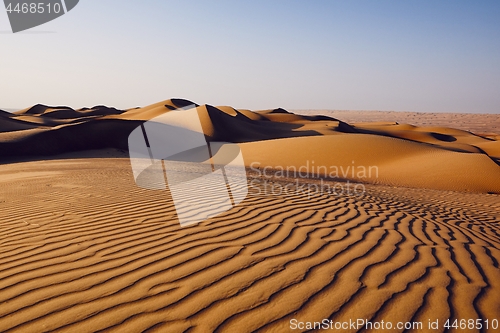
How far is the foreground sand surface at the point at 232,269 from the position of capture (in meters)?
2.27

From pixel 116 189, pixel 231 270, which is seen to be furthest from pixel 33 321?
pixel 116 189

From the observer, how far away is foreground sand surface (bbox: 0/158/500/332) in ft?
7.44

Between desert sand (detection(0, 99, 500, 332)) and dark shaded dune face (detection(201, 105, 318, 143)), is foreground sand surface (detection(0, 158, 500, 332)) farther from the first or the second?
dark shaded dune face (detection(201, 105, 318, 143))

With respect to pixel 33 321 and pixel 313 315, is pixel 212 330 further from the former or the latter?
pixel 33 321

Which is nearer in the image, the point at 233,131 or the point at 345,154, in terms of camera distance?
the point at 345,154

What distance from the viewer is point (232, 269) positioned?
285 centimetres

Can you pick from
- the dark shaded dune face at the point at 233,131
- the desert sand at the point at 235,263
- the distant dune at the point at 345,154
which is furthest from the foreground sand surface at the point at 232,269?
the dark shaded dune face at the point at 233,131

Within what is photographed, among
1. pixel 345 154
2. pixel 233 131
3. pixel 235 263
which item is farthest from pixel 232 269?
pixel 233 131

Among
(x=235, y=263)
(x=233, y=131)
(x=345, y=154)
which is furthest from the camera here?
(x=233, y=131)

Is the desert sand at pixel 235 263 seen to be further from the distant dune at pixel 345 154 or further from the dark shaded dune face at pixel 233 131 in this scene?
the dark shaded dune face at pixel 233 131

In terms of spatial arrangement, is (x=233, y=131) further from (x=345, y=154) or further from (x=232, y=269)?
(x=232, y=269)

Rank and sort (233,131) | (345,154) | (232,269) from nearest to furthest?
(232,269), (345,154), (233,131)

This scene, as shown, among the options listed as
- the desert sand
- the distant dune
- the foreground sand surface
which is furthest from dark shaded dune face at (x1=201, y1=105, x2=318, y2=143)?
the foreground sand surface

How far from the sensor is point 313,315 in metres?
2.28
